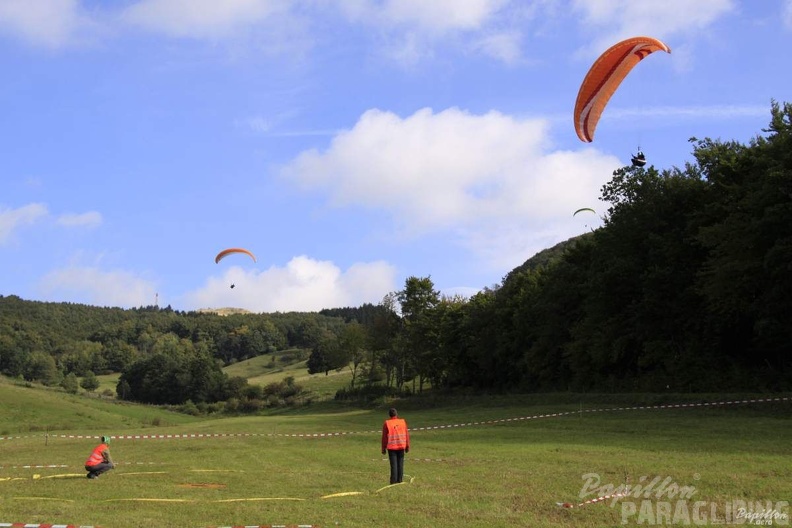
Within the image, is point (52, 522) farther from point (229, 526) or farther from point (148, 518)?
point (229, 526)

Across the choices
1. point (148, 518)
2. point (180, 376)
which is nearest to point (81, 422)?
point (148, 518)

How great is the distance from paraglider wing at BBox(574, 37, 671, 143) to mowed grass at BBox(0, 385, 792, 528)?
44.7ft

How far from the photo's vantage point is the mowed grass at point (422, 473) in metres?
12.2

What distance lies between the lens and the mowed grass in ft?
40.1

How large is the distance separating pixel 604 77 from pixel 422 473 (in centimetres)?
2050

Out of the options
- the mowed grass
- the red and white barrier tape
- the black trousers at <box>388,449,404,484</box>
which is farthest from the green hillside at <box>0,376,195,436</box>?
the red and white barrier tape

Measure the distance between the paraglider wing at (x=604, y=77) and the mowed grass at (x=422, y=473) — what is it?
537 inches

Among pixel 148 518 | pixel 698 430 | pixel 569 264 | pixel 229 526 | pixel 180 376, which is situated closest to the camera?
pixel 229 526

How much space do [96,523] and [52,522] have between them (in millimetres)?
752

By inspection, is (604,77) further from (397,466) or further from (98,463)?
(98,463)

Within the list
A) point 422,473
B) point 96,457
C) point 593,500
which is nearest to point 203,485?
point 96,457

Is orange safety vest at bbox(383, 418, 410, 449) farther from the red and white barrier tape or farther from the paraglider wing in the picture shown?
the paraglider wing

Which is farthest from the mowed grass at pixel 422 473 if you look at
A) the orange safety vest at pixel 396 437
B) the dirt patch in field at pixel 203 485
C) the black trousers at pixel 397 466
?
the orange safety vest at pixel 396 437

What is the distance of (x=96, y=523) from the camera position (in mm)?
11656
